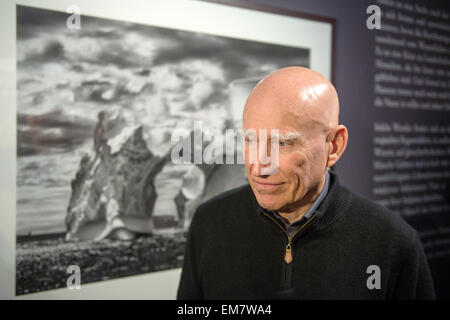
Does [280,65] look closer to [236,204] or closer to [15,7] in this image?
[236,204]

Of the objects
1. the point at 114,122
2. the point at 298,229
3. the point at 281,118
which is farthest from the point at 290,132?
the point at 114,122

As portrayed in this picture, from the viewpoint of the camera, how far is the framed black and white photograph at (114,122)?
97 cm

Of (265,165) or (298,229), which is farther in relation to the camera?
(298,229)

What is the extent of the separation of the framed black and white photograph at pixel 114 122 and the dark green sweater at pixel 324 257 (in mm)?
334

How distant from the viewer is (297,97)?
716mm

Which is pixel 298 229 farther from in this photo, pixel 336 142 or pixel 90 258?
pixel 90 258

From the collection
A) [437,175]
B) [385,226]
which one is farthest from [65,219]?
[437,175]

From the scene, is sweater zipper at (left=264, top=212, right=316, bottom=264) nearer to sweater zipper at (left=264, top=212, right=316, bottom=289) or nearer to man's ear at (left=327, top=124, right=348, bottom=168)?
sweater zipper at (left=264, top=212, right=316, bottom=289)

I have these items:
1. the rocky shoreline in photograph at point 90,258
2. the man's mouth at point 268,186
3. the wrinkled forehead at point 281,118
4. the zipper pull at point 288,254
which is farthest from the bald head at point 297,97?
the rocky shoreline in photograph at point 90,258

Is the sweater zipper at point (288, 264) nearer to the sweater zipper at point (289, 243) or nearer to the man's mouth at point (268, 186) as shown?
the sweater zipper at point (289, 243)

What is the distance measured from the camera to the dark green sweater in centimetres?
83

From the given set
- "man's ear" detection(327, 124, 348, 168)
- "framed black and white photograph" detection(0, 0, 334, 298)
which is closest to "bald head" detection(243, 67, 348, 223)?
"man's ear" detection(327, 124, 348, 168)

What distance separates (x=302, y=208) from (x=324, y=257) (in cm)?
12

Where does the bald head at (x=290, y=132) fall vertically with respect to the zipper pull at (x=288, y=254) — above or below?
above
